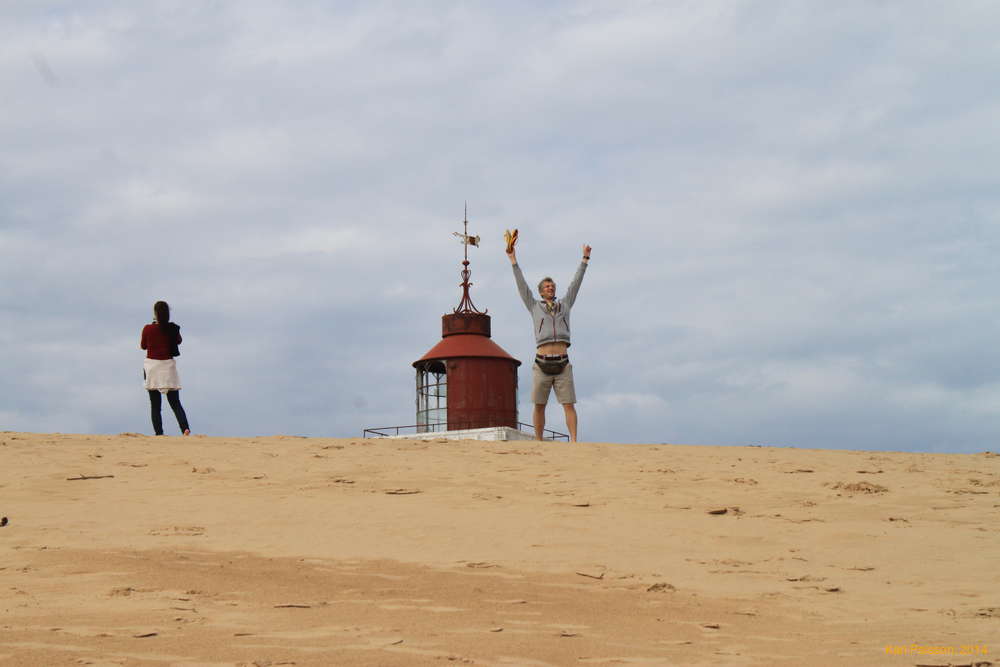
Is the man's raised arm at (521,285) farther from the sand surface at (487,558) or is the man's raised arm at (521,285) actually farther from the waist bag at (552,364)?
the sand surface at (487,558)

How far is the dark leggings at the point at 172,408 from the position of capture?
13.2 m

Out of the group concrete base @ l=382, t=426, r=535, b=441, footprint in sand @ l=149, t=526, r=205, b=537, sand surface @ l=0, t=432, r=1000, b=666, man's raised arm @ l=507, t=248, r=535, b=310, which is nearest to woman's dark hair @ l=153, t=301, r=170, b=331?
sand surface @ l=0, t=432, r=1000, b=666

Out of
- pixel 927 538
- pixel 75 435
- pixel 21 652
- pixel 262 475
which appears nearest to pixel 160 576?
pixel 21 652

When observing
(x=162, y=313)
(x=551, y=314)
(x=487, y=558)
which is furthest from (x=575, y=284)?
(x=487, y=558)

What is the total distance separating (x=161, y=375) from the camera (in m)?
13.1

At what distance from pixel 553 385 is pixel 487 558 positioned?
648cm

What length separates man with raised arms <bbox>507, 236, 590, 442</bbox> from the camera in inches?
517

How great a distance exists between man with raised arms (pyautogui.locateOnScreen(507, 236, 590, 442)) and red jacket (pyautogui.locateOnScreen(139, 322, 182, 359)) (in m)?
4.51

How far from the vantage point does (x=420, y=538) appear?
7.54 meters

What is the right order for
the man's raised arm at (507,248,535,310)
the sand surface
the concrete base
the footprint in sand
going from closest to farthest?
1. the sand surface
2. the footprint in sand
3. the man's raised arm at (507,248,535,310)
4. the concrete base

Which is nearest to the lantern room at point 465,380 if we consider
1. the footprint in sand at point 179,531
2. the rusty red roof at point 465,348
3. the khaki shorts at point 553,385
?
the rusty red roof at point 465,348

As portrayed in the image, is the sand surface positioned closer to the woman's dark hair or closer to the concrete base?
the woman's dark hair

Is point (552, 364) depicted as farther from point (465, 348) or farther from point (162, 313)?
point (465, 348)

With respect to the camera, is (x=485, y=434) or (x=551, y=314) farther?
(x=485, y=434)
